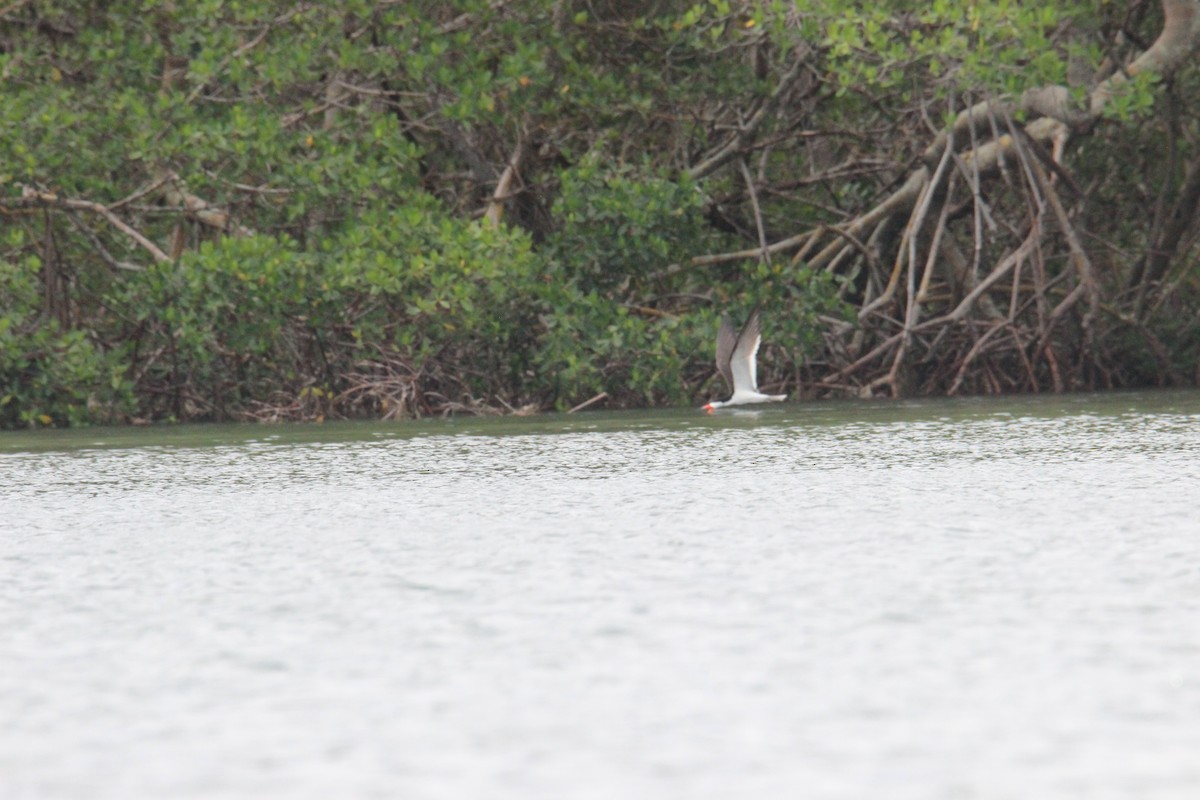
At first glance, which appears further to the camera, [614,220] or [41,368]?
[614,220]

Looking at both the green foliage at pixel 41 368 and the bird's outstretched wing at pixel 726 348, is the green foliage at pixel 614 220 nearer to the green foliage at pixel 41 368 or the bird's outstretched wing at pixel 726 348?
the bird's outstretched wing at pixel 726 348

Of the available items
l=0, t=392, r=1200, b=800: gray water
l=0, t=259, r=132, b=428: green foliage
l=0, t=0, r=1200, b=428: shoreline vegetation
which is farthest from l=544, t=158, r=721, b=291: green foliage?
l=0, t=392, r=1200, b=800: gray water

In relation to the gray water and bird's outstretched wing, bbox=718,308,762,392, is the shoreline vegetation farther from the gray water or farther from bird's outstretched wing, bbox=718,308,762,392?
the gray water

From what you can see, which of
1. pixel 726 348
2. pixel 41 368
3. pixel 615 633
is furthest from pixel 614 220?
pixel 615 633

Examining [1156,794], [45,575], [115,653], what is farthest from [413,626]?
[1156,794]

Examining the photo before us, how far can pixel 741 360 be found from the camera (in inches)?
405

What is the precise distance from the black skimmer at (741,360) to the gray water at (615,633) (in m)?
3.97

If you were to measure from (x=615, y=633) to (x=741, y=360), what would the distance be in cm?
726

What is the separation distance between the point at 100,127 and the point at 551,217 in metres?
2.82

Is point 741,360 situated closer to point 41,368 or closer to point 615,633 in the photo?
point 41,368

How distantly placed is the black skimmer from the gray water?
3967 millimetres

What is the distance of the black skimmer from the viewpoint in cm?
1012

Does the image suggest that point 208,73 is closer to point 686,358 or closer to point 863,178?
point 686,358

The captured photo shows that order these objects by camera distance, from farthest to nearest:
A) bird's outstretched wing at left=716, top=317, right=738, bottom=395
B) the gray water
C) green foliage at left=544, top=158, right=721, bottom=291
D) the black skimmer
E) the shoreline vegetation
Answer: green foliage at left=544, top=158, right=721, bottom=291 < the shoreline vegetation < bird's outstretched wing at left=716, top=317, right=738, bottom=395 < the black skimmer < the gray water
